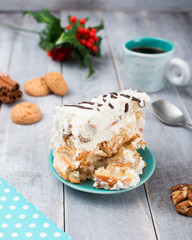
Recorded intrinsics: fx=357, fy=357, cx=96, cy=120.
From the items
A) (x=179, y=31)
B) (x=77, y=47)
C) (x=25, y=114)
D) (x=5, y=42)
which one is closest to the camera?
(x=25, y=114)

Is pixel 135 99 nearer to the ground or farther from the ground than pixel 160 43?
farther from the ground

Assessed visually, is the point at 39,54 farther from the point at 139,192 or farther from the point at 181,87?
the point at 139,192

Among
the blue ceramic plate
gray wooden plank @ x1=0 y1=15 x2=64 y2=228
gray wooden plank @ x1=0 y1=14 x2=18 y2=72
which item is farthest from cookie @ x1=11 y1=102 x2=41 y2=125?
gray wooden plank @ x1=0 y1=14 x2=18 y2=72

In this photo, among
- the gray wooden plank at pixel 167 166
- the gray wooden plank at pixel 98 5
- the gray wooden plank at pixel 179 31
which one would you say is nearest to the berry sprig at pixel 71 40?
the gray wooden plank at pixel 167 166

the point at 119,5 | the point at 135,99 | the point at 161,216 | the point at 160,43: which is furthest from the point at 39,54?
the point at 161,216

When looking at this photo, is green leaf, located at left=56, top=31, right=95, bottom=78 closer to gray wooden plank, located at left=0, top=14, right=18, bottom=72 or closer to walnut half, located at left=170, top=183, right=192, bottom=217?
gray wooden plank, located at left=0, top=14, right=18, bottom=72

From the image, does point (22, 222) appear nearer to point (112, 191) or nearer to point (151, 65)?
point (112, 191)

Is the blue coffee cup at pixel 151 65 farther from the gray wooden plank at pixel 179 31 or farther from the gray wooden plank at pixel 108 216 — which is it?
the gray wooden plank at pixel 108 216

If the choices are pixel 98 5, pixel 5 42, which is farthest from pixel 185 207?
pixel 98 5
